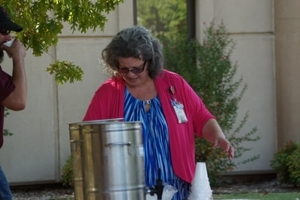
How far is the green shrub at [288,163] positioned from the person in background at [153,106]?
5.00 meters

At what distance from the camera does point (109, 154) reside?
3904 millimetres

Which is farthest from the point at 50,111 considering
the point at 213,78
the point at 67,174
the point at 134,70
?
the point at 134,70

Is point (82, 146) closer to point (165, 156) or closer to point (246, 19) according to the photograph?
point (165, 156)

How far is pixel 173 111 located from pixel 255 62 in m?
6.19

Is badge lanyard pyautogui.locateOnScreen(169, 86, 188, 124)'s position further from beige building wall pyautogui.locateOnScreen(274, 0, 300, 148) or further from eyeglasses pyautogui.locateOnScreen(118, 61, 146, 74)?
beige building wall pyautogui.locateOnScreen(274, 0, 300, 148)

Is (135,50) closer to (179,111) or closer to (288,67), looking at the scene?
(179,111)

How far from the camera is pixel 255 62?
11.1 m

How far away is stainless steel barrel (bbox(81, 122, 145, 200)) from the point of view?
390 cm

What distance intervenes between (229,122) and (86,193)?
6.53m

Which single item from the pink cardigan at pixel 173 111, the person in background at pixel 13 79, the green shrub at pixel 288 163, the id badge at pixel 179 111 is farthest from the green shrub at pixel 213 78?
the person in background at pixel 13 79

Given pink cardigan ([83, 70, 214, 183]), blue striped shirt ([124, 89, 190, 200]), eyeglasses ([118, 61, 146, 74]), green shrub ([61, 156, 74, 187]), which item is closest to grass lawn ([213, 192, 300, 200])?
green shrub ([61, 156, 74, 187])

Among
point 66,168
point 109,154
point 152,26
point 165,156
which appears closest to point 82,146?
point 109,154

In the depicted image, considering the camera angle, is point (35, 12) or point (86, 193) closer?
point (86, 193)

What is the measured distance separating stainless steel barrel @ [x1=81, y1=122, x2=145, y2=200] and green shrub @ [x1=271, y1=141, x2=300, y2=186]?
20.7ft
